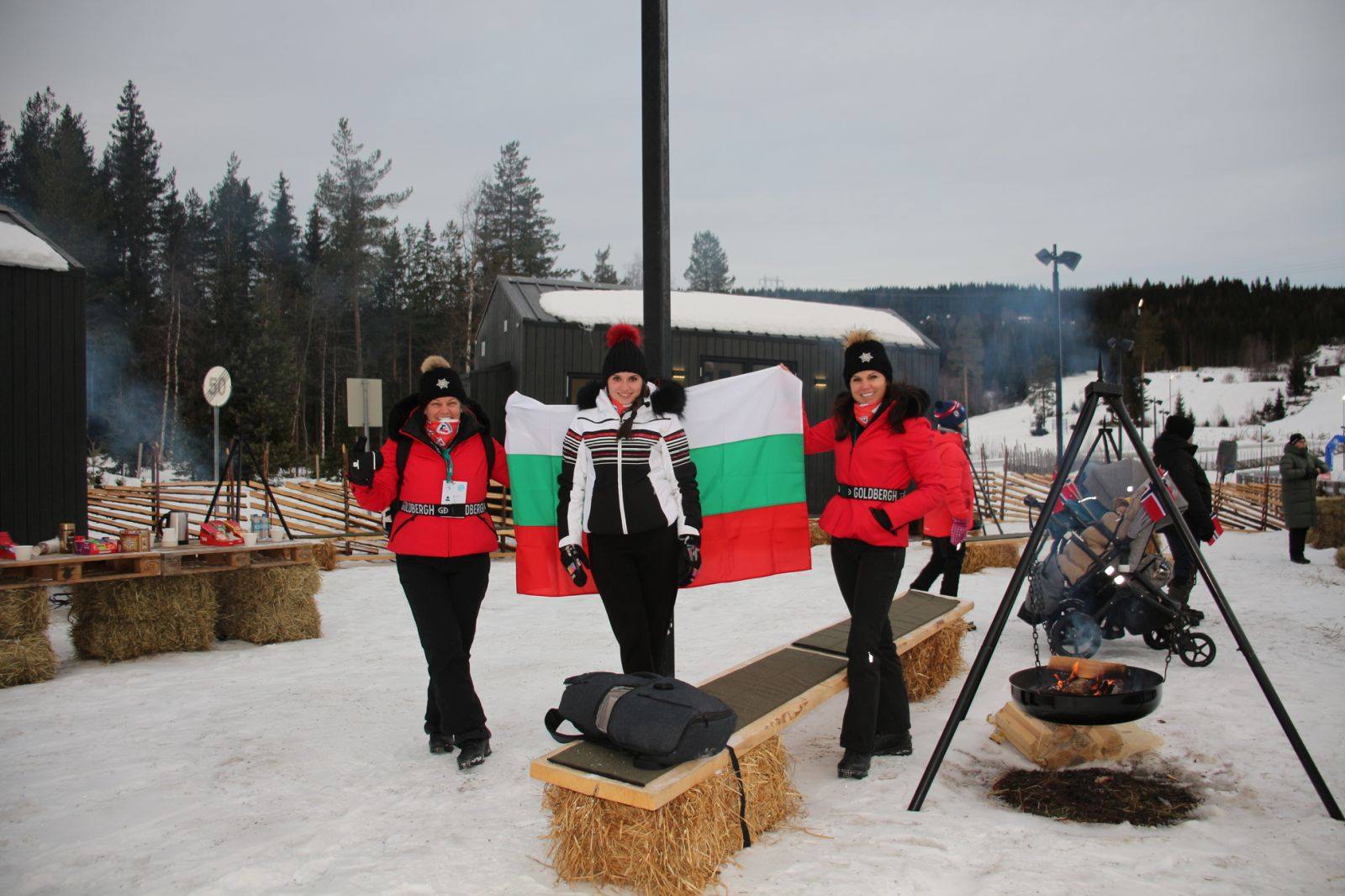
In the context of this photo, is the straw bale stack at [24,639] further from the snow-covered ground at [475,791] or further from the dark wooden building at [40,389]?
the dark wooden building at [40,389]

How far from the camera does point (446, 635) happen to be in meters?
3.99

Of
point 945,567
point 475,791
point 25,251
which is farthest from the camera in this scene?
point 25,251

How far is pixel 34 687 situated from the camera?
5.44 meters

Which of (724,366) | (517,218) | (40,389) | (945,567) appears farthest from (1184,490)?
(517,218)

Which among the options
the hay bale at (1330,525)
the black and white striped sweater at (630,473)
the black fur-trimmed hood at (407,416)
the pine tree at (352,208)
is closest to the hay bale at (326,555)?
the black fur-trimmed hood at (407,416)

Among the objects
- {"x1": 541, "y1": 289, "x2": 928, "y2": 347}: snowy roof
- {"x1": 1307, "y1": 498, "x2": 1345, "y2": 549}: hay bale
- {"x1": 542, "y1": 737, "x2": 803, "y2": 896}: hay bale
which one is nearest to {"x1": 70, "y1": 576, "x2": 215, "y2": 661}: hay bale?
{"x1": 542, "y1": 737, "x2": 803, "y2": 896}: hay bale

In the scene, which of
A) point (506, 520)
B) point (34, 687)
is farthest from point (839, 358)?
point (34, 687)

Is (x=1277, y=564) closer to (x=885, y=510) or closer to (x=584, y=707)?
(x=885, y=510)

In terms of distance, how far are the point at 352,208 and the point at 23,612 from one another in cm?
3554

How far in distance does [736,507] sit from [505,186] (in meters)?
37.7

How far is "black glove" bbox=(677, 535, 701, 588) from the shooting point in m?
3.68

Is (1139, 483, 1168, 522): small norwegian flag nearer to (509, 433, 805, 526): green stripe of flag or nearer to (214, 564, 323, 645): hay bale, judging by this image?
(509, 433, 805, 526): green stripe of flag

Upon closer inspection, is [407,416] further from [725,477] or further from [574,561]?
[725,477]

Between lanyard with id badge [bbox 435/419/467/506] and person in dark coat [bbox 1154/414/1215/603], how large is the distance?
5.63m
